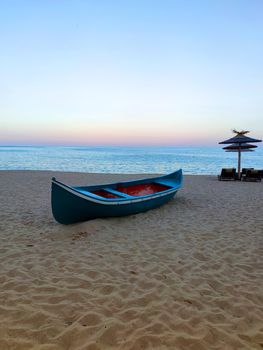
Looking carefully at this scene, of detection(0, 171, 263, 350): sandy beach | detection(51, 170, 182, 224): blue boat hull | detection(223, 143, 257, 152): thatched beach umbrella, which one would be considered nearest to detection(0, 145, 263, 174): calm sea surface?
detection(223, 143, 257, 152): thatched beach umbrella

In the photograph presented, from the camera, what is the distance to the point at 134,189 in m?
9.35

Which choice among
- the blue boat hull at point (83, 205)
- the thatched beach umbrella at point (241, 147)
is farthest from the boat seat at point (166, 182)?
the thatched beach umbrella at point (241, 147)

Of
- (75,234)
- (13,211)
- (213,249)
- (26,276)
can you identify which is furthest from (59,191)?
(213,249)

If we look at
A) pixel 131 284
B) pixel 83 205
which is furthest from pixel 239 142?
pixel 131 284

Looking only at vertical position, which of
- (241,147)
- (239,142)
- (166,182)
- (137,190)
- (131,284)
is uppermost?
(239,142)

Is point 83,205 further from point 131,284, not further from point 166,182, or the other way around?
point 166,182

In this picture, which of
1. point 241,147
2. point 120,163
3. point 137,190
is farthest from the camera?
point 120,163

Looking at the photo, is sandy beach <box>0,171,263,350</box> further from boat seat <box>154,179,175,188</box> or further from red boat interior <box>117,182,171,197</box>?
boat seat <box>154,179,175,188</box>

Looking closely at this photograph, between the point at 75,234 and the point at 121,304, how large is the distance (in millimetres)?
2885

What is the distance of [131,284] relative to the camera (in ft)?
11.9

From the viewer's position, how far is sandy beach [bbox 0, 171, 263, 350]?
8.43 ft

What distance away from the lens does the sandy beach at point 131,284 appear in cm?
257

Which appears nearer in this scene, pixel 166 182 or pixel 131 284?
pixel 131 284

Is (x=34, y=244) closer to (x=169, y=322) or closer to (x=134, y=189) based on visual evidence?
(x=169, y=322)
